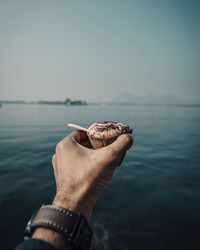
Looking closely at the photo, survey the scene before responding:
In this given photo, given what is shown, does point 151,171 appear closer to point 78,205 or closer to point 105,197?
point 105,197

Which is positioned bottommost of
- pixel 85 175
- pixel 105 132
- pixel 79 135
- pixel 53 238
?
pixel 53 238

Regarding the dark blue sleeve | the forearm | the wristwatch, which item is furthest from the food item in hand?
the dark blue sleeve

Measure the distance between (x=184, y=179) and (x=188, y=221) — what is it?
113 inches

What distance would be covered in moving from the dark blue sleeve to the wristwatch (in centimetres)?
14

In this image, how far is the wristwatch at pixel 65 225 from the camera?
4.75 feet

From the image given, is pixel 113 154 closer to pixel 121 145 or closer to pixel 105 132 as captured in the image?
pixel 121 145

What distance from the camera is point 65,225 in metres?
1.47

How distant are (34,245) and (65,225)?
1.01 feet

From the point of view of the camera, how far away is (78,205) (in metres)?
1.79

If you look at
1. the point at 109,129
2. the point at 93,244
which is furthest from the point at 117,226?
the point at 109,129

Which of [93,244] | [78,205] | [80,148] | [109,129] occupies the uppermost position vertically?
[109,129]

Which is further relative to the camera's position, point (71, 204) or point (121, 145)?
point (121, 145)

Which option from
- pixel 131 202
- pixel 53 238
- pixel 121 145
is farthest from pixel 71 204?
pixel 131 202

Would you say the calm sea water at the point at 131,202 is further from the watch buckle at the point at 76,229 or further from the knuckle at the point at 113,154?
the knuckle at the point at 113,154
